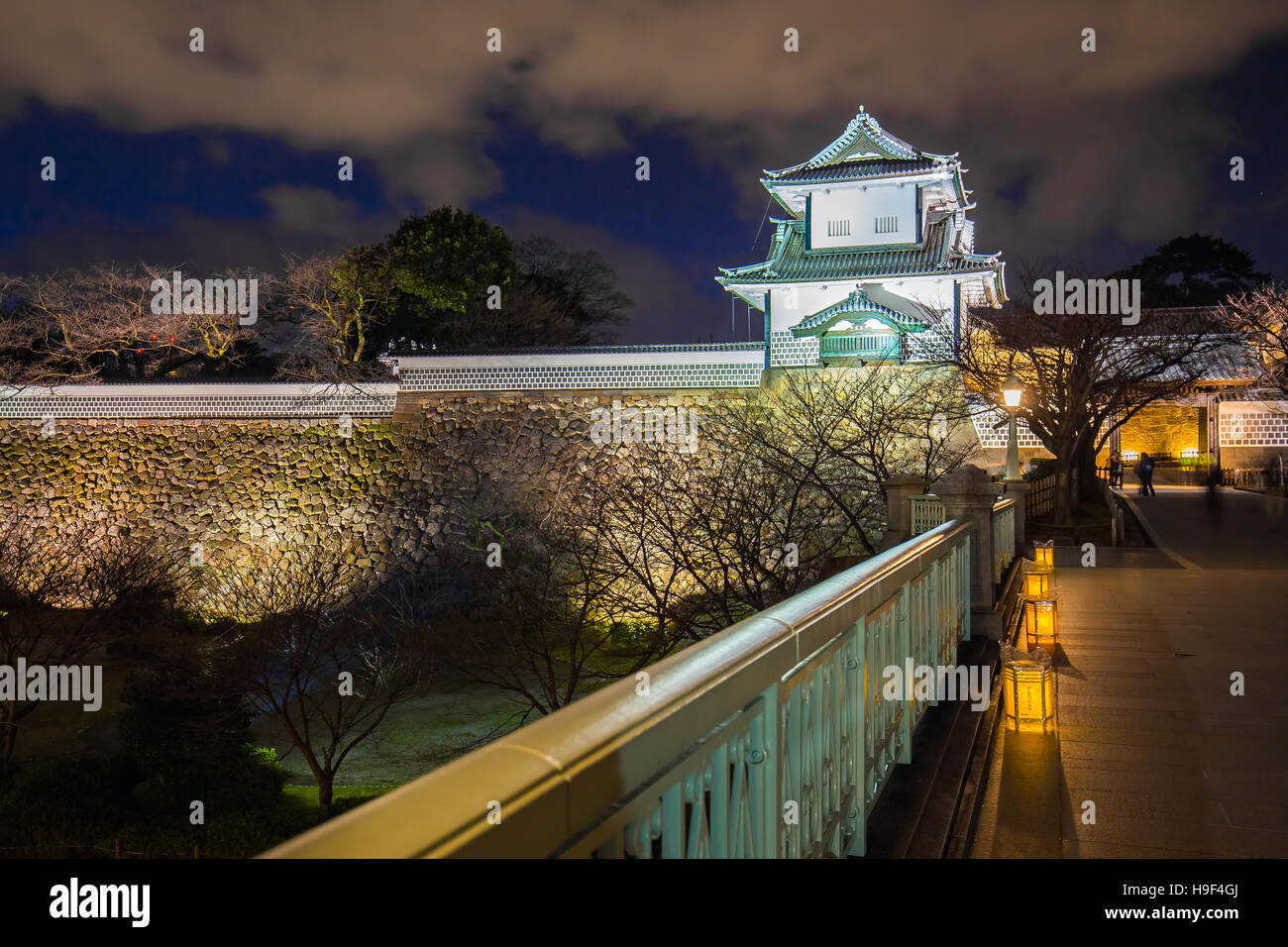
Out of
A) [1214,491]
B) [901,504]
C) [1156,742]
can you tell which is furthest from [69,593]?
[1214,491]

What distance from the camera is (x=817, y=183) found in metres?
25.8

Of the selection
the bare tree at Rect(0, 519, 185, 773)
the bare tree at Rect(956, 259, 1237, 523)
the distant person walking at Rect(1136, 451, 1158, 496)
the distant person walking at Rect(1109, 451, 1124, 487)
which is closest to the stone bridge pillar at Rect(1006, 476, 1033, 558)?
the bare tree at Rect(956, 259, 1237, 523)

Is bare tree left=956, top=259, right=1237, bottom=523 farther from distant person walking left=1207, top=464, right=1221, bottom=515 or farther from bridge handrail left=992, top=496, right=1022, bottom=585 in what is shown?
bridge handrail left=992, top=496, right=1022, bottom=585

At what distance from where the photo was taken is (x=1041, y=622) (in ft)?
22.1

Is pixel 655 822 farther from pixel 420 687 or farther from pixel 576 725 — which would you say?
pixel 420 687

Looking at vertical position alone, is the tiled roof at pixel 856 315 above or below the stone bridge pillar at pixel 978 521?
above

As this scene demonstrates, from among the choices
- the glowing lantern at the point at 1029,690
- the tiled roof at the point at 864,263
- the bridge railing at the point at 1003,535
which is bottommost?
the glowing lantern at the point at 1029,690

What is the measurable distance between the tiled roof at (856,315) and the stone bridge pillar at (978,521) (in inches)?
609

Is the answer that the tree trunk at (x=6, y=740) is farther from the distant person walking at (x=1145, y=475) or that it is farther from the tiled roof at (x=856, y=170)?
the distant person walking at (x=1145, y=475)

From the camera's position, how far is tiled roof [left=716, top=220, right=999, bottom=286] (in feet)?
78.3

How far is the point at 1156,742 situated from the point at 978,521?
2.56 m

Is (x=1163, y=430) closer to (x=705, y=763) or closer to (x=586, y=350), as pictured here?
(x=586, y=350)

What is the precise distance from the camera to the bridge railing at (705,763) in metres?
1.02

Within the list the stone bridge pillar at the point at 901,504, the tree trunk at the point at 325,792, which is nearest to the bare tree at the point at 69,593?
the tree trunk at the point at 325,792
